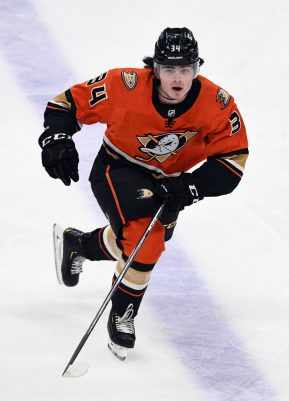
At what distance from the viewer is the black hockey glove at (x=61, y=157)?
3812mm

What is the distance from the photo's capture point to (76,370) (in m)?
3.79

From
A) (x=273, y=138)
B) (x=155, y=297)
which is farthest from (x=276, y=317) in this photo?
(x=273, y=138)

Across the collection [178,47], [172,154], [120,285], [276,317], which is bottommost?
[276,317]

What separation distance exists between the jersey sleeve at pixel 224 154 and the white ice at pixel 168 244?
64 centimetres

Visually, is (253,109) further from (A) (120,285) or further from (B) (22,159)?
(A) (120,285)

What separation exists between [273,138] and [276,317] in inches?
58.1

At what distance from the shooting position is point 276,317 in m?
4.31

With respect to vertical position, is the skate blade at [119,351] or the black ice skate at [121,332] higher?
the black ice skate at [121,332]

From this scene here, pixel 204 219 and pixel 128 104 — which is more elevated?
pixel 128 104

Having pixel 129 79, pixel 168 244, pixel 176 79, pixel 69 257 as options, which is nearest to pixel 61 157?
pixel 129 79

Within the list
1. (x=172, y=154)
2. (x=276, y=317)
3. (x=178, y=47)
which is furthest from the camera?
(x=276, y=317)

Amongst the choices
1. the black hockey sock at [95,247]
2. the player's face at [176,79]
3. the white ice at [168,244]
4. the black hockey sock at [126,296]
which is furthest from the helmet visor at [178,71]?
the white ice at [168,244]

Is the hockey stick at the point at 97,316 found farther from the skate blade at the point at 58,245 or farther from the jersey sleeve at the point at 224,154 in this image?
the skate blade at the point at 58,245

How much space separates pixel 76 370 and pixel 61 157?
Result: 0.75 m
